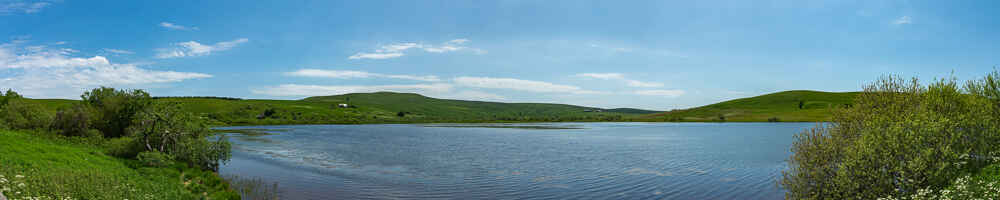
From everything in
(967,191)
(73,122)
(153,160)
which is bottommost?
(153,160)

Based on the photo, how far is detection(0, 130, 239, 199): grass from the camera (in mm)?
15789

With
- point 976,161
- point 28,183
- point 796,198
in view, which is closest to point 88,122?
point 28,183

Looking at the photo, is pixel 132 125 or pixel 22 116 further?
pixel 22 116

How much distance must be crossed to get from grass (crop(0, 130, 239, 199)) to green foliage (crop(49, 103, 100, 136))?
17619mm

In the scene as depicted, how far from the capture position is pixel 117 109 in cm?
4453

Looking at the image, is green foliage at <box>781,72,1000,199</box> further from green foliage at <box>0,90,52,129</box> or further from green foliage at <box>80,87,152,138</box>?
green foliage at <box>0,90,52,129</box>

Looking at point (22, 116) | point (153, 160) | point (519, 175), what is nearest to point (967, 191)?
point (519, 175)

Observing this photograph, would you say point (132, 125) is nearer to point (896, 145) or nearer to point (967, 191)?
point (896, 145)

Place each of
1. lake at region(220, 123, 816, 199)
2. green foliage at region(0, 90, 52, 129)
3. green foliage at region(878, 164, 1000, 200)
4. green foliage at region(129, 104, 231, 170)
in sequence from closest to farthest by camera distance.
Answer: green foliage at region(878, 164, 1000, 200) → lake at region(220, 123, 816, 199) → green foliage at region(129, 104, 231, 170) → green foliage at region(0, 90, 52, 129)

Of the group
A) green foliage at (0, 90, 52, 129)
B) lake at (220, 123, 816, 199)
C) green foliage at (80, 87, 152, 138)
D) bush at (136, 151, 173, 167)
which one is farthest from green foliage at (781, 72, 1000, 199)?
green foliage at (0, 90, 52, 129)

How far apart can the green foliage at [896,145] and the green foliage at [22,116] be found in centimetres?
6315

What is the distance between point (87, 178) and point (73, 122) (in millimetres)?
34416

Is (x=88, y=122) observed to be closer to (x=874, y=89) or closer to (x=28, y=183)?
(x=28, y=183)

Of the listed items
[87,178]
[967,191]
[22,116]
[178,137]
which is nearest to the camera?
[967,191]
